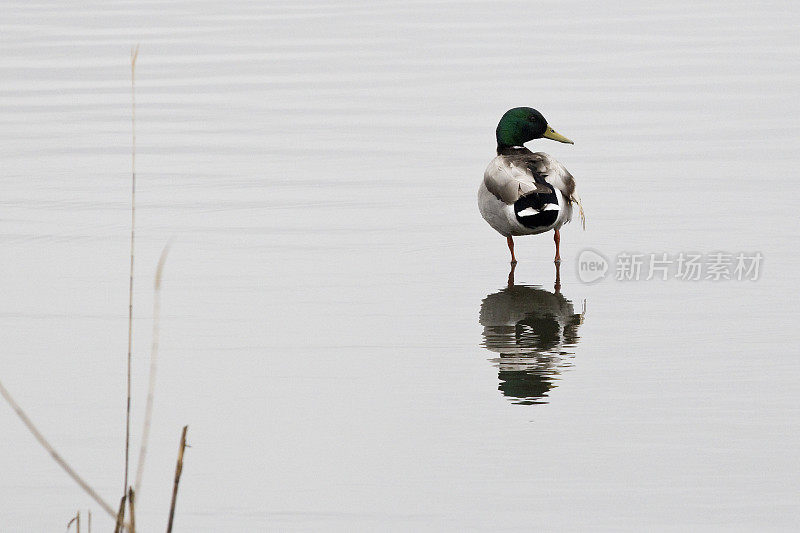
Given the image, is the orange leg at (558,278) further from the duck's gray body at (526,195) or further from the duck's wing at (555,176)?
the duck's wing at (555,176)

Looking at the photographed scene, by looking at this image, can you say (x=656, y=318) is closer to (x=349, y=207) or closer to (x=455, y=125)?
(x=349, y=207)

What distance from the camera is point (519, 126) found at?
10773 millimetres

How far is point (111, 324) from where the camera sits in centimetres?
798

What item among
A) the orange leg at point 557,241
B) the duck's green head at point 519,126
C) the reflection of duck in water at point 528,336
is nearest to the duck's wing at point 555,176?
the orange leg at point 557,241

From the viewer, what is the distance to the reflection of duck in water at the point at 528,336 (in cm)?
674

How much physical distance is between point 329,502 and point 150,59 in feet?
45.3

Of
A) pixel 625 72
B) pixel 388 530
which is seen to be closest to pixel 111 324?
pixel 388 530

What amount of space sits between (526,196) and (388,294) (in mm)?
1222

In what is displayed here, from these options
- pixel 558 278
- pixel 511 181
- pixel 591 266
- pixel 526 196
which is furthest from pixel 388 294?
pixel 591 266

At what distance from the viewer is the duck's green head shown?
10.8m

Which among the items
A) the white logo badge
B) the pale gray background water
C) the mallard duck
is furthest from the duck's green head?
the white logo badge

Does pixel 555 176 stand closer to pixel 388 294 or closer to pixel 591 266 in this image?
pixel 591 266

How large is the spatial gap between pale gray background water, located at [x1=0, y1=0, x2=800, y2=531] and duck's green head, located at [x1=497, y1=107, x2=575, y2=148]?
1.92ft

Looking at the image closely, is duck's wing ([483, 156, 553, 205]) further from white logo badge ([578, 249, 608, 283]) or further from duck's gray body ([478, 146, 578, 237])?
white logo badge ([578, 249, 608, 283])
